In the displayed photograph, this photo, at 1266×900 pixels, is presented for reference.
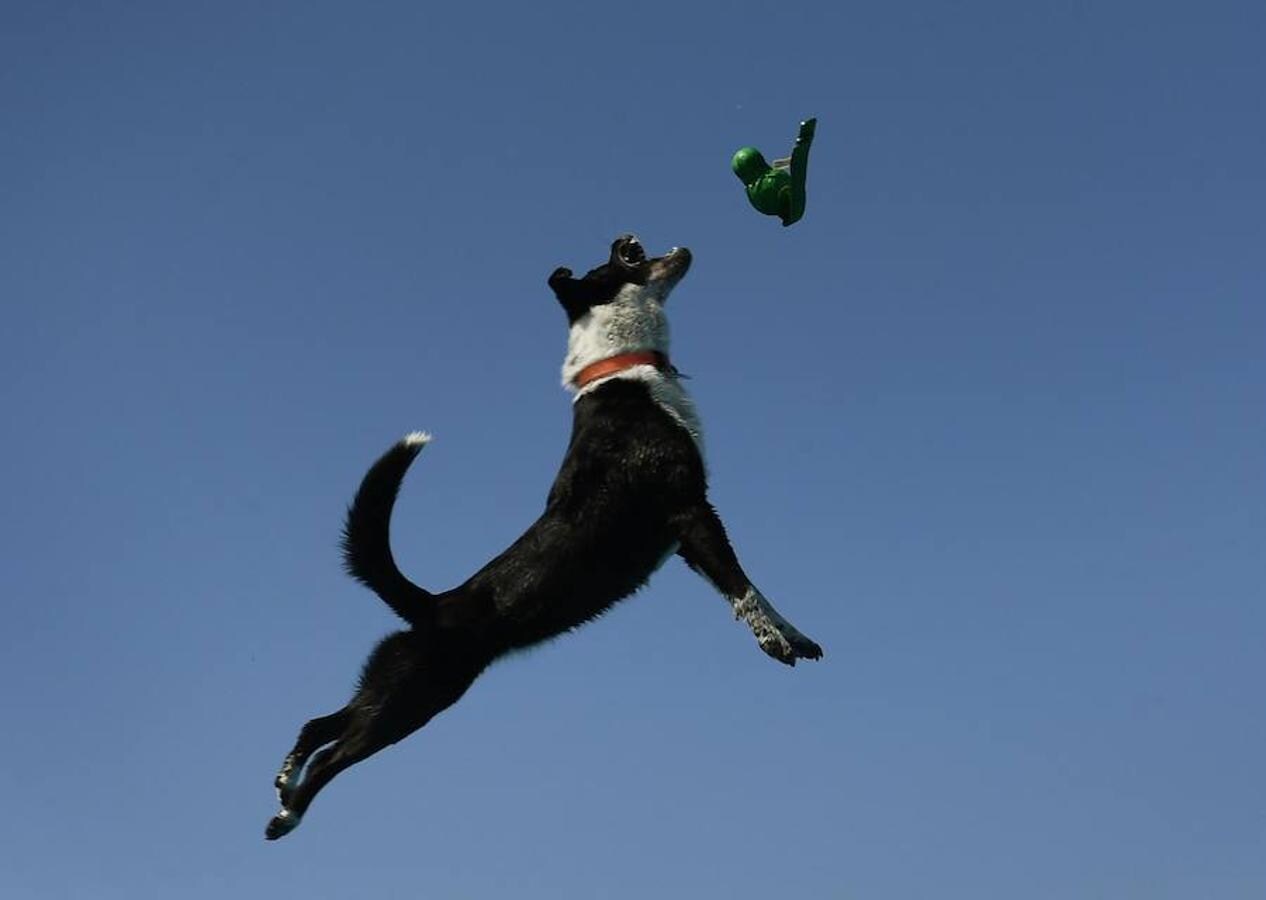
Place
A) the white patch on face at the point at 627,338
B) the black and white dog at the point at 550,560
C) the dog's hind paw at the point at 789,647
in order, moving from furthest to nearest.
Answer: the white patch on face at the point at 627,338 → the black and white dog at the point at 550,560 → the dog's hind paw at the point at 789,647

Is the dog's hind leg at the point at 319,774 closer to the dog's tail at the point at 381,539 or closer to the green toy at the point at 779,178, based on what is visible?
the dog's tail at the point at 381,539

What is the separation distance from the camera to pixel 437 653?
6852mm

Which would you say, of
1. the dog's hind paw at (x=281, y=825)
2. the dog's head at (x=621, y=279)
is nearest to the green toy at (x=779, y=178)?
the dog's head at (x=621, y=279)

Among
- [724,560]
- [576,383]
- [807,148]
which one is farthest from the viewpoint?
[576,383]

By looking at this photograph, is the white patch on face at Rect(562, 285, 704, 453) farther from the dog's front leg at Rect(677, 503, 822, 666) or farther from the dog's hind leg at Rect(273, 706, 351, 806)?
the dog's hind leg at Rect(273, 706, 351, 806)

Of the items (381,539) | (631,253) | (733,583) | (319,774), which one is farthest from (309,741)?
(631,253)

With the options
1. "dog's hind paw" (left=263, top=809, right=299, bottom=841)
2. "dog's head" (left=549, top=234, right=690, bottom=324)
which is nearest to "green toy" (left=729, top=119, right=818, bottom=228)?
"dog's head" (left=549, top=234, right=690, bottom=324)

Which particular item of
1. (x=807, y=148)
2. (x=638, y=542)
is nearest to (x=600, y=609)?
(x=638, y=542)

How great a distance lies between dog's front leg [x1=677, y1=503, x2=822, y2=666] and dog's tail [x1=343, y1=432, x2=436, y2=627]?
136cm

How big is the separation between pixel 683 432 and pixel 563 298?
1.25m

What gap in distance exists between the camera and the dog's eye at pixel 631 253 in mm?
7633

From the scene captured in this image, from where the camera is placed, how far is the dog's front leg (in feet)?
20.1

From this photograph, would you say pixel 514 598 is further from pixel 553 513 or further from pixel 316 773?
pixel 316 773

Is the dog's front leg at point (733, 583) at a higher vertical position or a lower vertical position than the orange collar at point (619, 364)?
lower
